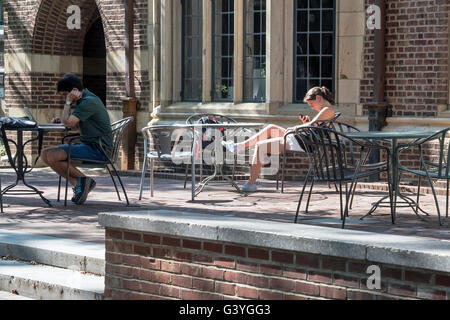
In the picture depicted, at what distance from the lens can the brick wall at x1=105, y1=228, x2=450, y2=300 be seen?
3955 mm

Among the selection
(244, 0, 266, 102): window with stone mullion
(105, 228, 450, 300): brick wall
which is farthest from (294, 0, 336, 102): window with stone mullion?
(105, 228, 450, 300): brick wall

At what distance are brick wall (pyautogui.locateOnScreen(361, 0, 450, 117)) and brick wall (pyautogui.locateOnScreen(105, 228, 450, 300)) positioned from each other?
21.8 feet

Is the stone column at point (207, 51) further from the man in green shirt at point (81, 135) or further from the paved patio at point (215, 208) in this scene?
the man in green shirt at point (81, 135)

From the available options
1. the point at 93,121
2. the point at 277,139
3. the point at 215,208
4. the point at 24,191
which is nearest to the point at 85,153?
the point at 93,121

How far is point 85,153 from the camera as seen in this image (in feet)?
28.5

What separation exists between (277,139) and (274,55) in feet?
8.74

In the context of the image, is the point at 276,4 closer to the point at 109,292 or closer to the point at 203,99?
the point at 203,99

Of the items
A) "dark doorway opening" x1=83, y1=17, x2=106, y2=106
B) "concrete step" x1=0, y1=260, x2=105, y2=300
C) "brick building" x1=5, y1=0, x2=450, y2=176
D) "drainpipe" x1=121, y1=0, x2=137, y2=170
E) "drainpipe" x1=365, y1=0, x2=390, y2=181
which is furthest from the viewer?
"dark doorway opening" x1=83, y1=17, x2=106, y2=106

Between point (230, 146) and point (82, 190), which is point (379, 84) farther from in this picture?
point (82, 190)

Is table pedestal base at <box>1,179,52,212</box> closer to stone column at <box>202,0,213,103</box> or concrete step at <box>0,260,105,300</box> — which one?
concrete step at <box>0,260,105,300</box>

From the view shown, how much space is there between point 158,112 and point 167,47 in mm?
969

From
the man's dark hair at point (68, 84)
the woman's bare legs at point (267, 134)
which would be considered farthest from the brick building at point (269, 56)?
the man's dark hair at point (68, 84)

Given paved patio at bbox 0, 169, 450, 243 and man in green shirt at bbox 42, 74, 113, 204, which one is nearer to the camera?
paved patio at bbox 0, 169, 450, 243

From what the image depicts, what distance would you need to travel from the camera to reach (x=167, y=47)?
44.0 feet
